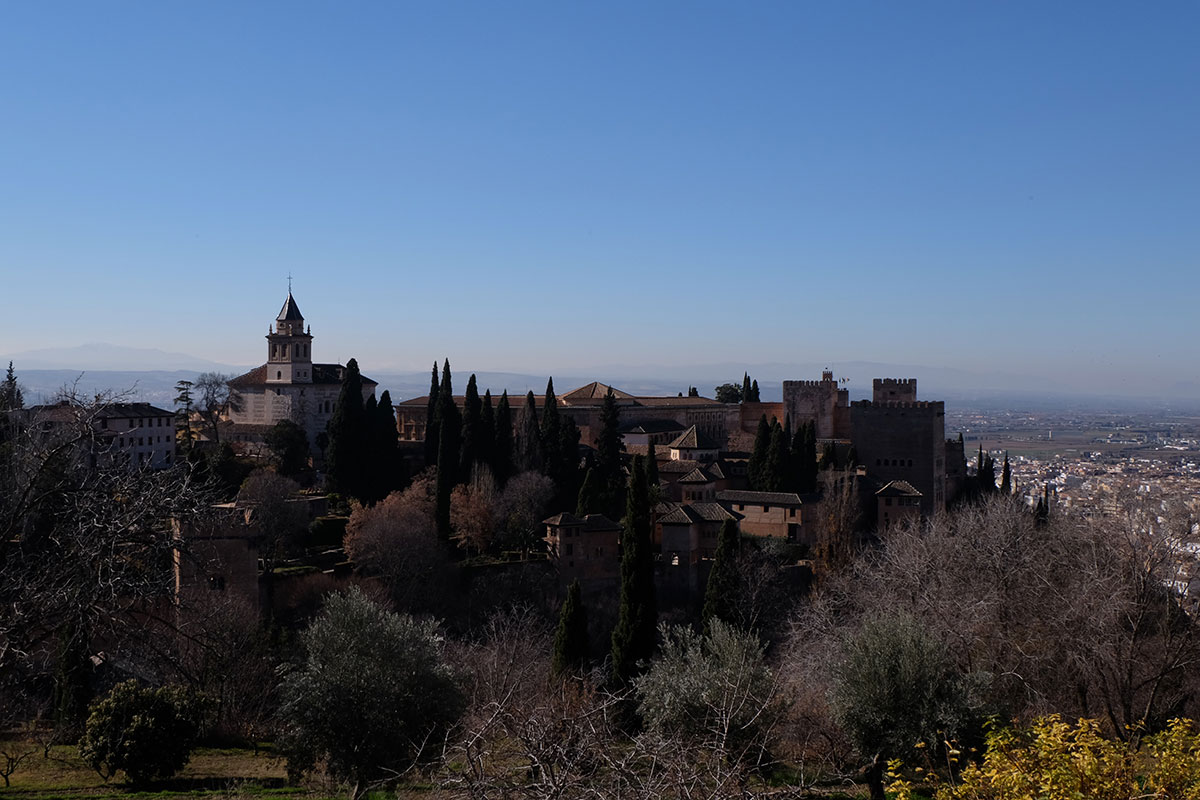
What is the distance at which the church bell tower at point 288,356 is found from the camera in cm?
4616

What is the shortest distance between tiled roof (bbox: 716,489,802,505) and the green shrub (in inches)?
908

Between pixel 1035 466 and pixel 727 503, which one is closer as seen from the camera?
pixel 727 503

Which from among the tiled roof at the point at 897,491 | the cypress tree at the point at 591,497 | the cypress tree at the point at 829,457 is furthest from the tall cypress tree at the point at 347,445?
the tiled roof at the point at 897,491

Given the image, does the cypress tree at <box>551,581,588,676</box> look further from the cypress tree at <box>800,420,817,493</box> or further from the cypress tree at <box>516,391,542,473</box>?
the cypress tree at <box>800,420,817,493</box>

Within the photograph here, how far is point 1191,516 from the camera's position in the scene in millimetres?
18984

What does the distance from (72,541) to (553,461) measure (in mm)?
29339

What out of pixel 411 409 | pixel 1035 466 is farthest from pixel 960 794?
pixel 1035 466

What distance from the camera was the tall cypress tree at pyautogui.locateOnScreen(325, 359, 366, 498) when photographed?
36.0 meters

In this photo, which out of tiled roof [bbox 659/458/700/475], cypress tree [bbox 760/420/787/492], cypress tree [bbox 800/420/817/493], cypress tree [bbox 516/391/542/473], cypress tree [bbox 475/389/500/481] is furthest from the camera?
tiled roof [bbox 659/458/700/475]

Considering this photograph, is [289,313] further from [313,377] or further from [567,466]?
[567,466]

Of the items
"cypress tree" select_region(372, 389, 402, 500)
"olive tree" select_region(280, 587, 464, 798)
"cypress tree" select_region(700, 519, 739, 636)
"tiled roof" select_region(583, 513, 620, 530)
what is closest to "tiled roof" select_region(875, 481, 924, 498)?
"cypress tree" select_region(700, 519, 739, 636)

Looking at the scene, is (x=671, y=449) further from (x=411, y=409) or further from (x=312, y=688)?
(x=312, y=688)

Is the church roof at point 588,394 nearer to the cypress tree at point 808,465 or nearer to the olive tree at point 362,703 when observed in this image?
the cypress tree at point 808,465

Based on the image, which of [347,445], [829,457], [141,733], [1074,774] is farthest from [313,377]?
[1074,774]
